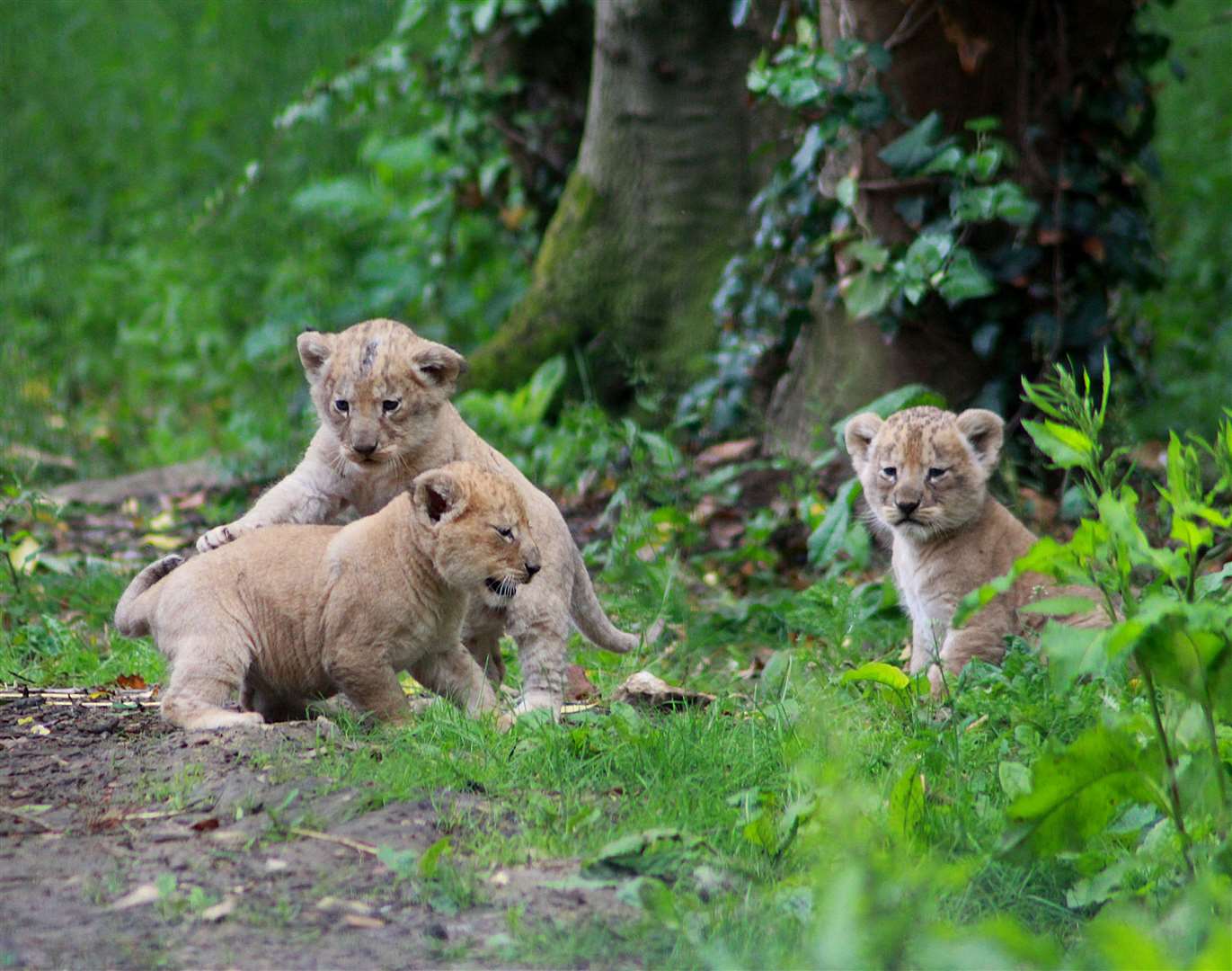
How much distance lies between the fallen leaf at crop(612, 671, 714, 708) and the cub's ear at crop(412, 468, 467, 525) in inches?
34.9

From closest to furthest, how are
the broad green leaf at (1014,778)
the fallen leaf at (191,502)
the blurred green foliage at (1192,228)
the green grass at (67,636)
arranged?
the broad green leaf at (1014,778) → the green grass at (67,636) → the fallen leaf at (191,502) → the blurred green foliage at (1192,228)

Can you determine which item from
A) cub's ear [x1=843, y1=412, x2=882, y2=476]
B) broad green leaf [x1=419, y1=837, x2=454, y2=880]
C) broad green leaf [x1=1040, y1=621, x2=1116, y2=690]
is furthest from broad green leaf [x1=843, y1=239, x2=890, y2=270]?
broad green leaf [x1=419, y1=837, x2=454, y2=880]

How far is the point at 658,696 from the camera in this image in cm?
555

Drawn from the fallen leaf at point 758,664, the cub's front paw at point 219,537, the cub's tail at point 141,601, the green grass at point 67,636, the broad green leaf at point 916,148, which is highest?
the broad green leaf at point 916,148

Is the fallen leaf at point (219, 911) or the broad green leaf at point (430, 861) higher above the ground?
the broad green leaf at point (430, 861)

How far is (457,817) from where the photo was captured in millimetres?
4324

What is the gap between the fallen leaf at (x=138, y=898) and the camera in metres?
3.81

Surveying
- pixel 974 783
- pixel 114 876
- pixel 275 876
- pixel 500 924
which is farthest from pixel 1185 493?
pixel 114 876

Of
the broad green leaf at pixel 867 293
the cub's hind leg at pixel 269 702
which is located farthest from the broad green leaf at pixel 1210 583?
the broad green leaf at pixel 867 293

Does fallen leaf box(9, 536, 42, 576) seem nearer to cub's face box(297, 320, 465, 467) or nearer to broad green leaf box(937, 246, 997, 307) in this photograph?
cub's face box(297, 320, 465, 467)

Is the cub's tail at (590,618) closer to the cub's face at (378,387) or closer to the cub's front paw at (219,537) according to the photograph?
the cub's face at (378,387)

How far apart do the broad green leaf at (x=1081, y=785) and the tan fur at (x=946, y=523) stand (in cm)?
267

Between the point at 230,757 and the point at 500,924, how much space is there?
1.35m

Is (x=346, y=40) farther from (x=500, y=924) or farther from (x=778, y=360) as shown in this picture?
(x=500, y=924)
